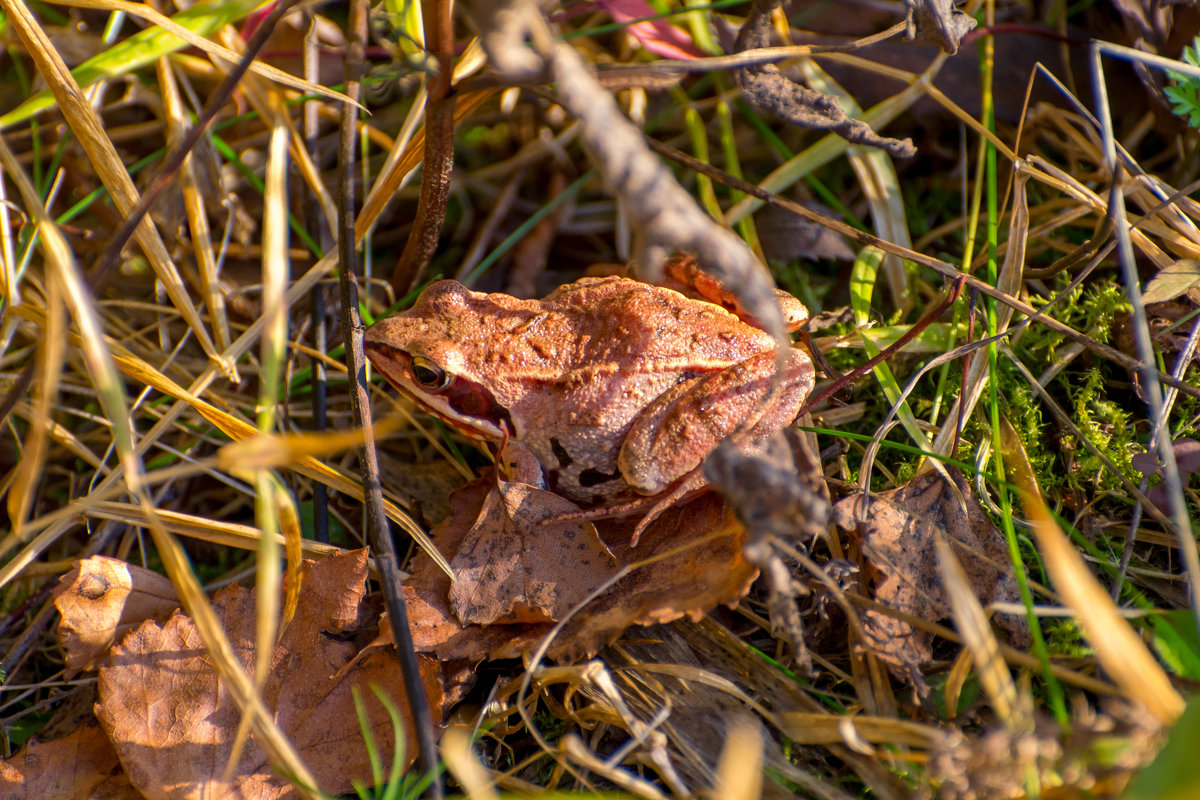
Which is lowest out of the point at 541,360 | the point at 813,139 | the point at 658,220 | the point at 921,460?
the point at 921,460

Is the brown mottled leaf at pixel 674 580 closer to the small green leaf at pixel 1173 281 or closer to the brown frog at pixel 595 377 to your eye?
the brown frog at pixel 595 377

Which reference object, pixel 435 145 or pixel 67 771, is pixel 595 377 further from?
pixel 67 771

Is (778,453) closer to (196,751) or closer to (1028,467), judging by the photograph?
(1028,467)

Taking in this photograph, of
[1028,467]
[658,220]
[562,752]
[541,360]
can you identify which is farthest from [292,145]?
[1028,467]

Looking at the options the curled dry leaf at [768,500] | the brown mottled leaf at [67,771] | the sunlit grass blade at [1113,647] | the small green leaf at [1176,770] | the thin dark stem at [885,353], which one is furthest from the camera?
the thin dark stem at [885,353]

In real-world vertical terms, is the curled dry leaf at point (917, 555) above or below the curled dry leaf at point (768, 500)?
below

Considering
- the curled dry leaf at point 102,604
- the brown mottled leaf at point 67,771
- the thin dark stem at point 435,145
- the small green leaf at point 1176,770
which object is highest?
the thin dark stem at point 435,145

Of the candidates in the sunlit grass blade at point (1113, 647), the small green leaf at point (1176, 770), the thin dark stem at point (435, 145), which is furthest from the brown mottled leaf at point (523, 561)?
the small green leaf at point (1176, 770)
